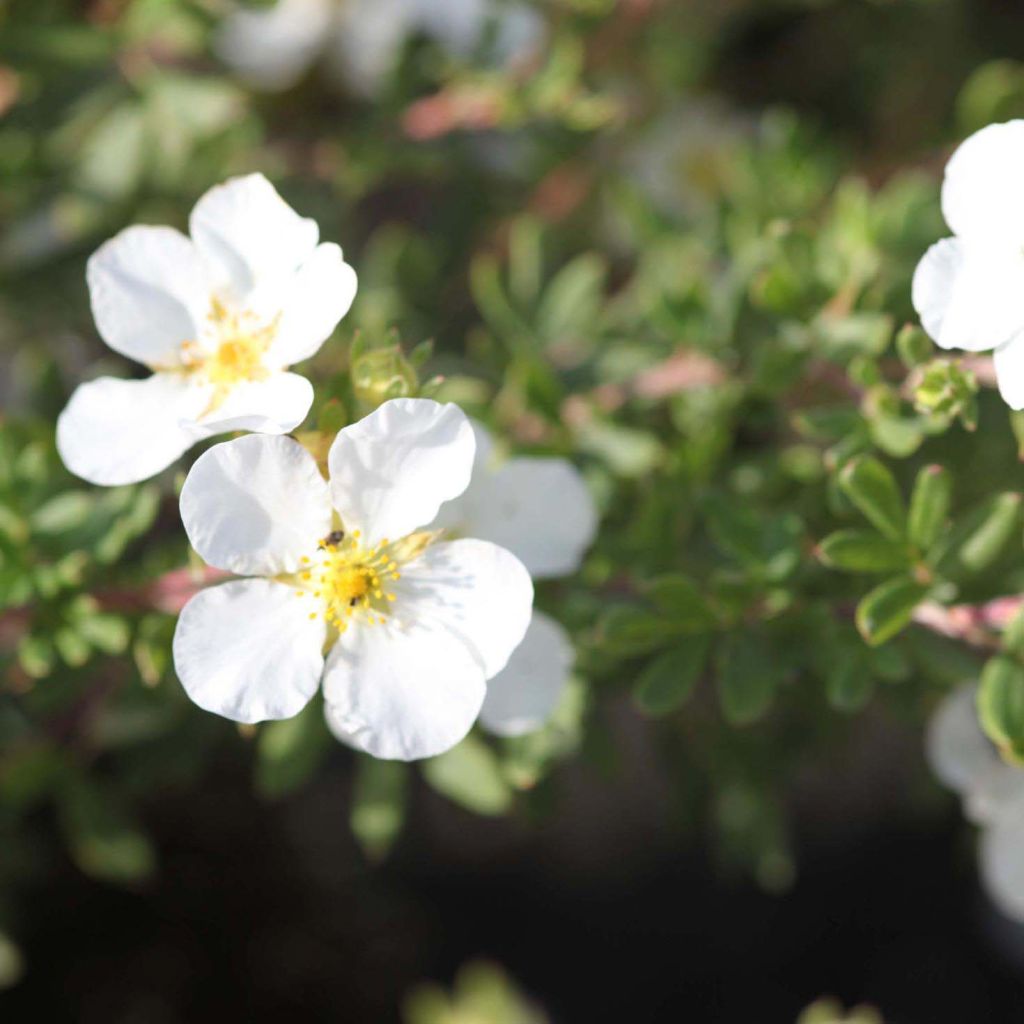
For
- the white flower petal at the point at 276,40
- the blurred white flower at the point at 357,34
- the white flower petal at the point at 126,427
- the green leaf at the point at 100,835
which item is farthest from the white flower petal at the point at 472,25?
the green leaf at the point at 100,835

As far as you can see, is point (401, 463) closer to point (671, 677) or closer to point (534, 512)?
point (534, 512)

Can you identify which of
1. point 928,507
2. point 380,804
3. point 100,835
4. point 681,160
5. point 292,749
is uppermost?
point 928,507

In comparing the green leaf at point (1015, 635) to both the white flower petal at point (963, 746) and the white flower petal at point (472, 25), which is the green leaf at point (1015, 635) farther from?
the white flower petal at point (472, 25)

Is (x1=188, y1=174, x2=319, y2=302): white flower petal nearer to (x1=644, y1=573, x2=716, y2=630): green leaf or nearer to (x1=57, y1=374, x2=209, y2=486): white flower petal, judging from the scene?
(x1=57, y1=374, x2=209, y2=486): white flower petal

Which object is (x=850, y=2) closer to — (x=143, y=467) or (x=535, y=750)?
(x=535, y=750)

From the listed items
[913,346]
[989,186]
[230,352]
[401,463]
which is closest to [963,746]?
[913,346]
